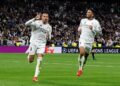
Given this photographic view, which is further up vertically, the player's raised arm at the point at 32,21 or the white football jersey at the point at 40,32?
the player's raised arm at the point at 32,21

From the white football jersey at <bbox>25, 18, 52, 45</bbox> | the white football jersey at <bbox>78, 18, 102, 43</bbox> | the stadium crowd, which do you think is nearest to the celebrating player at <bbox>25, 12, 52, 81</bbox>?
the white football jersey at <bbox>25, 18, 52, 45</bbox>

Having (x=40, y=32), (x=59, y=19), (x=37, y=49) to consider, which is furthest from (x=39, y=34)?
(x=59, y=19)

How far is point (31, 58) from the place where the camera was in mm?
20906

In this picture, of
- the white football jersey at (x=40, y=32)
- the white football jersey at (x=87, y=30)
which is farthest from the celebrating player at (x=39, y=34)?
the white football jersey at (x=87, y=30)

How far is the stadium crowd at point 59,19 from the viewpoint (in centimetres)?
5549

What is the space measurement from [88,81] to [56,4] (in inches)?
1801

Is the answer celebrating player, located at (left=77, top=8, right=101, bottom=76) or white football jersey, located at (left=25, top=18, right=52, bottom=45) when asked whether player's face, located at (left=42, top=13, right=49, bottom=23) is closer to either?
white football jersey, located at (left=25, top=18, right=52, bottom=45)

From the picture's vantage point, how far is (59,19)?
2440 inches

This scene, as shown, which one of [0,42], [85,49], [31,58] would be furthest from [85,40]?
[0,42]

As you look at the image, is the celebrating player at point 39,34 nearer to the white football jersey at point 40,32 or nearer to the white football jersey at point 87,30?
the white football jersey at point 40,32

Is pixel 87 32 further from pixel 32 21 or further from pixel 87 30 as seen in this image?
pixel 32 21

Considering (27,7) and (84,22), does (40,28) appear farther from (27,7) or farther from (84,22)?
(27,7)

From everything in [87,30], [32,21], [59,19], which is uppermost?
[59,19]

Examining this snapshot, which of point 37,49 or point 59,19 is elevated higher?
point 59,19
